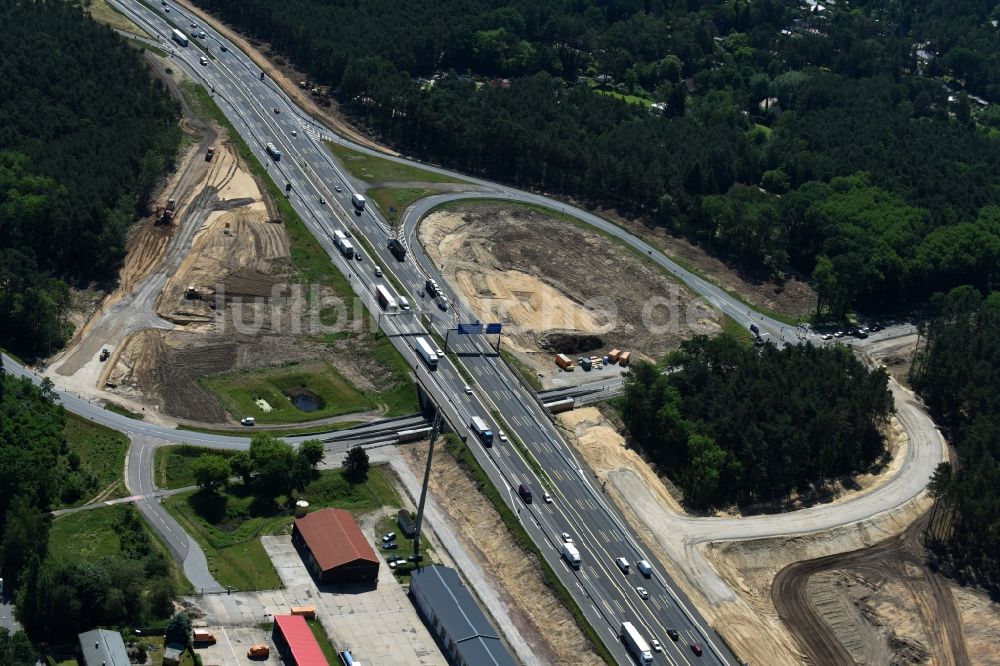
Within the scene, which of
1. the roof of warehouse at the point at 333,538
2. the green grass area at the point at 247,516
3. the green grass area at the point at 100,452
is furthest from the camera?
the green grass area at the point at 100,452

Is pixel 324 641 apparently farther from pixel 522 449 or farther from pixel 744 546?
pixel 744 546

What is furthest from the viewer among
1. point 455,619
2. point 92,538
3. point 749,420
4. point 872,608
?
point 749,420

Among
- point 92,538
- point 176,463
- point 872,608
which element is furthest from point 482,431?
point 872,608

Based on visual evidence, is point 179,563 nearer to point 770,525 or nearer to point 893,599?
point 770,525

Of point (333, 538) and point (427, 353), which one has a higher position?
point (427, 353)

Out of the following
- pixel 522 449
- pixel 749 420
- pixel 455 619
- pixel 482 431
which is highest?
pixel 749 420

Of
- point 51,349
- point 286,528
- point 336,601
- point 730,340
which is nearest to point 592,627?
point 336,601

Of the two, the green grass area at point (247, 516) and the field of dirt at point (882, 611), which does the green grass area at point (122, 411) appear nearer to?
the green grass area at point (247, 516)

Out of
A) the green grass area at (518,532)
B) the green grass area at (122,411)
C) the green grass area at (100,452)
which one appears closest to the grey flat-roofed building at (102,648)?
the green grass area at (100,452)
